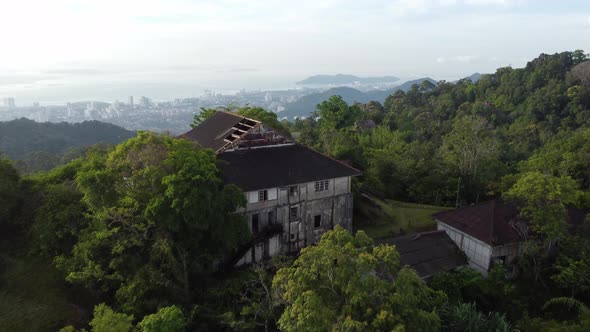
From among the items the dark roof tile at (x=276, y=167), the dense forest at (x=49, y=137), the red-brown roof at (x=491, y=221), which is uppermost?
the dark roof tile at (x=276, y=167)

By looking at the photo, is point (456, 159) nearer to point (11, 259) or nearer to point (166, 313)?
point (166, 313)

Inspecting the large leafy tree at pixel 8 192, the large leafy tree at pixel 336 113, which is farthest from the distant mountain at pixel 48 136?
the large leafy tree at pixel 8 192

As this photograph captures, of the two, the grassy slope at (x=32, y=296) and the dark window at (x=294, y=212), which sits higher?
the dark window at (x=294, y=212)

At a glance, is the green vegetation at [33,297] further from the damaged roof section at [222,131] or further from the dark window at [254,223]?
the damaged roof section at [222,131]

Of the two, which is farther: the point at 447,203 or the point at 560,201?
the point at 447,203

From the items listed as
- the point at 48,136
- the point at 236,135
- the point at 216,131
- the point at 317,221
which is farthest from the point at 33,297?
the point at 48,136

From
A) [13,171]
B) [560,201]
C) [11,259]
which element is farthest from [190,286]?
[560,201]
